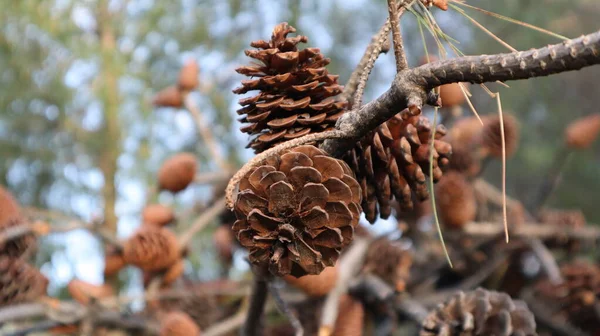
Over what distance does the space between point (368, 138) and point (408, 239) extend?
2.40 feet

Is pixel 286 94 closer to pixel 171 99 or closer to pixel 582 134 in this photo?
pixel 171 99

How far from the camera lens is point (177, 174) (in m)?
1.23

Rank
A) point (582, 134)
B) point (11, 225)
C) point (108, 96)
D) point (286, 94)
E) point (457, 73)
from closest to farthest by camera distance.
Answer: point (457, 73) < point (286, 94) < point (11, 225) < point (582, 134) < point (108, 96)

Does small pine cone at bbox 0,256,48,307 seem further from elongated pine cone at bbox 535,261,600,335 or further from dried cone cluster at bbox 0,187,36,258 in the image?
elongated pine cone at bbox 535,261,600,335

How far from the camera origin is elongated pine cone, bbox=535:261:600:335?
1044 millimetres

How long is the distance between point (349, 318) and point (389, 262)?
Result: 0.14 m

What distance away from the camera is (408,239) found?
1.29 m

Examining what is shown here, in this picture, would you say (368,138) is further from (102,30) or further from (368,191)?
(102,30)

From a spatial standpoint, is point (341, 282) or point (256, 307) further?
point (341, 282)

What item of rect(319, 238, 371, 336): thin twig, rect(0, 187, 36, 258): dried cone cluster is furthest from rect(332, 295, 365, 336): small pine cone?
rect(0, 187, 36, 258): dried cone cluster

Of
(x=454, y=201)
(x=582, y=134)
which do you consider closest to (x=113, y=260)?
(x=454, y=201)

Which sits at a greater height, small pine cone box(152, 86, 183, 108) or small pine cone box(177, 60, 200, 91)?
small pine cone box(177, 60, 200, 91)

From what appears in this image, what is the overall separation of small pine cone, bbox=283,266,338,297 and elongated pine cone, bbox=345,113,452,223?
13.5 inches

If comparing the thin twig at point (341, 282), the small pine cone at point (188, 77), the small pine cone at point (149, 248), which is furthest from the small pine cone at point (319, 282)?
the small pine cone at point (188, 77)
